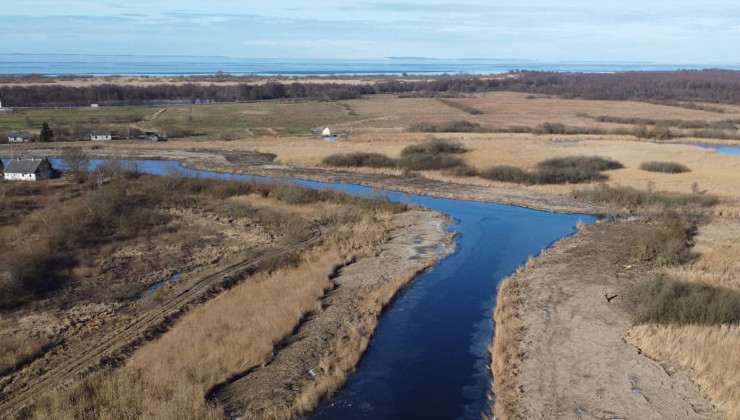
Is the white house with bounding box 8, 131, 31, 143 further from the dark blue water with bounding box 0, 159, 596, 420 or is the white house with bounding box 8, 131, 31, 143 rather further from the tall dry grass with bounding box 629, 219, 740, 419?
the tall dry grass with bounding box 629, 219, 740, 419

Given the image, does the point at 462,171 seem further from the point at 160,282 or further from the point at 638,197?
the point at 160,282

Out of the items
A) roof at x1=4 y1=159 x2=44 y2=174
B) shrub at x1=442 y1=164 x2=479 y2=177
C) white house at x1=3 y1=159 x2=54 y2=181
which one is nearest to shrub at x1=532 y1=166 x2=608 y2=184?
shrub at x1=442 y1=164 x2=479 y2=177

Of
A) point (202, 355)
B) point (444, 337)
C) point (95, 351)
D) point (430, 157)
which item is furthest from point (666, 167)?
point (95, 351)

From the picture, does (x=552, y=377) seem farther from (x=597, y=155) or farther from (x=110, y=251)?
(x=597, y=155)

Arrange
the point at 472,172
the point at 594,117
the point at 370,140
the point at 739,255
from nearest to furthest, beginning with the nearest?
the point at 739,255 → the point at 472,172 → the point at 370,140 → the point at 594,117

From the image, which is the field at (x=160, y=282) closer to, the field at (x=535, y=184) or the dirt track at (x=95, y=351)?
the dirt track at (x=95, y=351)

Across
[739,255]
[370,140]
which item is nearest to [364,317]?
[739,255]

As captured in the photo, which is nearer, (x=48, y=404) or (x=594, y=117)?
(x=48, y=404)
